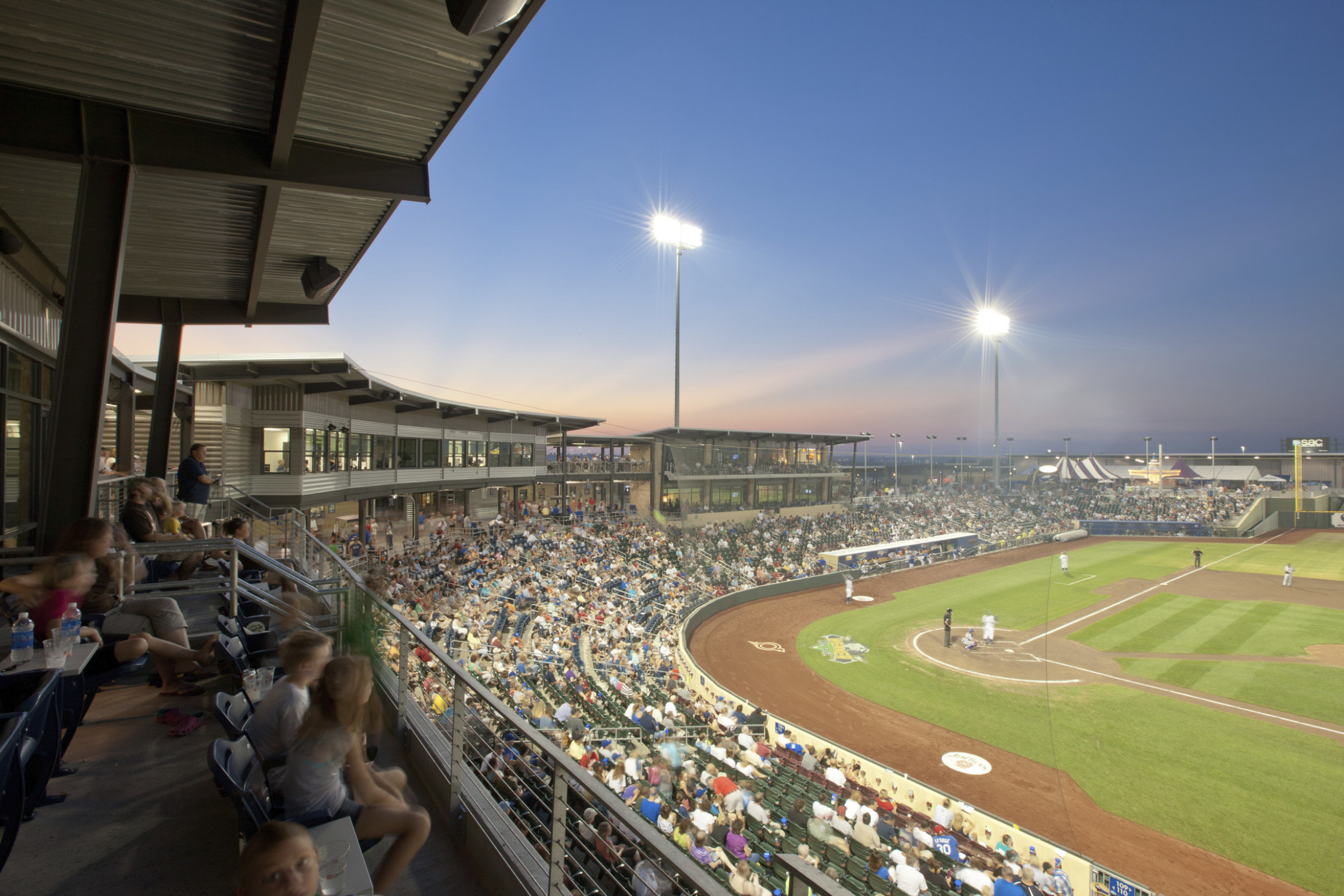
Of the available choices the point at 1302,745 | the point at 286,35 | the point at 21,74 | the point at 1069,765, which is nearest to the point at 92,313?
the point at 21,74

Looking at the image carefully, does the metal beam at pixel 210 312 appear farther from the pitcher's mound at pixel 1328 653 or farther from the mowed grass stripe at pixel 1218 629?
the pitcher's mound at pixel 1328 653

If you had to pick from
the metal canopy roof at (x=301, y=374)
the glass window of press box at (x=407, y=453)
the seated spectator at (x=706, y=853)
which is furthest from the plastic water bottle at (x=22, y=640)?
the glass window of press box at (x=407, y=453)

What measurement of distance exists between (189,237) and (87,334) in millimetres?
2846

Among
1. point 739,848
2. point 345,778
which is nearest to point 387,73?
point 345,778

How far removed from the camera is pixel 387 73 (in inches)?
166

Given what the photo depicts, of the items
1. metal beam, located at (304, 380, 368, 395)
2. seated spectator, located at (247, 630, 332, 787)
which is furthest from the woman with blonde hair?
metal beam, located at (304, 380, 368, 395)

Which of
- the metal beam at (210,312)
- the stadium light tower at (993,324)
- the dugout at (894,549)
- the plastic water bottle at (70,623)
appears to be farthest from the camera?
the stadium light tower at (993,324)

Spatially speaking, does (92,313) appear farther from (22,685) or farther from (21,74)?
(22,685)

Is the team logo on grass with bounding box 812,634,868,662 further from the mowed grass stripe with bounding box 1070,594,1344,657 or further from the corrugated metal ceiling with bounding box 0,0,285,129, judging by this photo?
the corrugated metal ceiling with bounding box 0,0,285,129

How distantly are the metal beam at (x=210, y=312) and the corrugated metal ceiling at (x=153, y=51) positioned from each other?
216 inches

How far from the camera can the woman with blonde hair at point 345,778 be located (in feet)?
8.33

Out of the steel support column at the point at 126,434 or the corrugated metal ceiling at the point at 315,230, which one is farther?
the steel support column at the point at 126,434

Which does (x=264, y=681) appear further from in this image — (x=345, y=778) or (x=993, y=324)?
(x=993, y=324)

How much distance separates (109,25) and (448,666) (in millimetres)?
4647
